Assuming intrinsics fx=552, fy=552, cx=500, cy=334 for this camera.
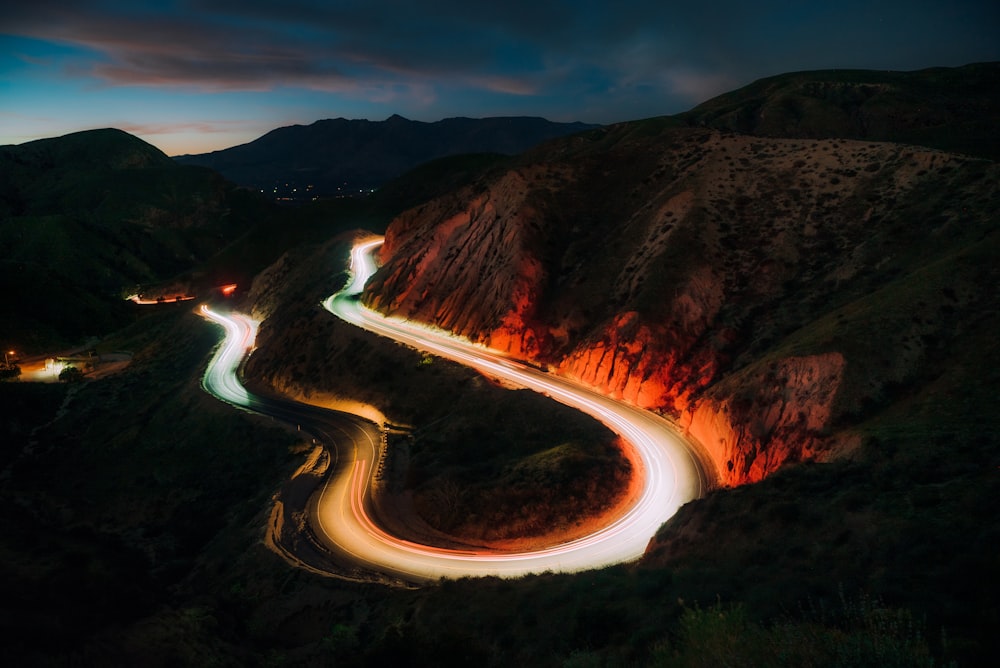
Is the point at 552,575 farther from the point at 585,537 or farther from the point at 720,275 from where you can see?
the point at 720,275

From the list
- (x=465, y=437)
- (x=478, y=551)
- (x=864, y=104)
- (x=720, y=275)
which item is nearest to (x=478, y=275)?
(x=465, y=437)

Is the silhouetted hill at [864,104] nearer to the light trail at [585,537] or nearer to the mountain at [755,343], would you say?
the mountain at [755,343]

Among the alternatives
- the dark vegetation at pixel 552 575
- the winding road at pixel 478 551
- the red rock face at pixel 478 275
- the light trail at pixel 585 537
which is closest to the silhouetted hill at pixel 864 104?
the red rock face at pixel 478 275

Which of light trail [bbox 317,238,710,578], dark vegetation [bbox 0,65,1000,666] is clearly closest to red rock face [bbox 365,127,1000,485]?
light trail [bbox 317,238,710,578]

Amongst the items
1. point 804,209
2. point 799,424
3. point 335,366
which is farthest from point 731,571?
point 335,366

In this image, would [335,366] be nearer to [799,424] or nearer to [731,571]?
[799,424]
